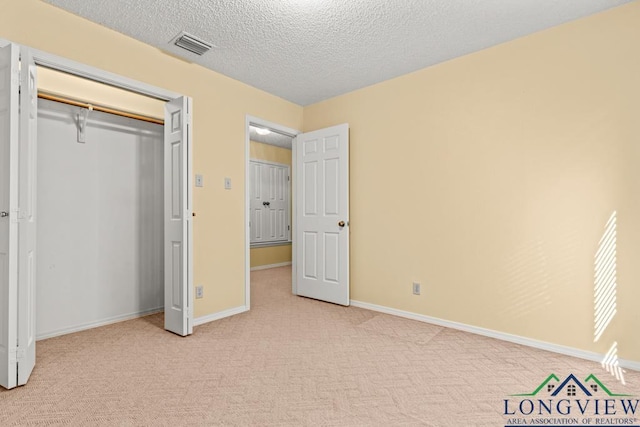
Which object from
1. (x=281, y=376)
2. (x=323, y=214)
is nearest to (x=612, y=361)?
(x=281, y=376)

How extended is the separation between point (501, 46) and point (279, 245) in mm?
5033

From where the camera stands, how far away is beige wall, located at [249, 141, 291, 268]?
20.2 ft

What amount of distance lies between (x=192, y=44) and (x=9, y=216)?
183 centimetres

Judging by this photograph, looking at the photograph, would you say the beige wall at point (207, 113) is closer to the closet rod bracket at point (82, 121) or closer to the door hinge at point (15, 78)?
the door hinge at point (15, 78)

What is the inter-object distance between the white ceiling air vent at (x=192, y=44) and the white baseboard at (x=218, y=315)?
2.44 meters

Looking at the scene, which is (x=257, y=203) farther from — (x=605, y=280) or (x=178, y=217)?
(x=605, y=280)

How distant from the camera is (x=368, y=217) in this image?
3.64m

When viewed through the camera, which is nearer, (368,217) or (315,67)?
(315,67)

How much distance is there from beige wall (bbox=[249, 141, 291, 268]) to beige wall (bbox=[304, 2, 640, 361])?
3.03 m

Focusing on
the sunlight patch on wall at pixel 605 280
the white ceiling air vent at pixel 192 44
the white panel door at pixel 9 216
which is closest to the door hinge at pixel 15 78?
the white panel door at pixel 9 216

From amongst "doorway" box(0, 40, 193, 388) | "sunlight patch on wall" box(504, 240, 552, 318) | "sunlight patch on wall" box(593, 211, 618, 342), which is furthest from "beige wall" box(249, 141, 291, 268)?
"sunlight patch on wall" box(593, 211, 618, 342)

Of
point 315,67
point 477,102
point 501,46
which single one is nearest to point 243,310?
point 315,67

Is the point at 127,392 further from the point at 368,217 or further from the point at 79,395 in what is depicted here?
the point at 368,217

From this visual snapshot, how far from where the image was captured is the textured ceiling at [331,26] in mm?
2256
